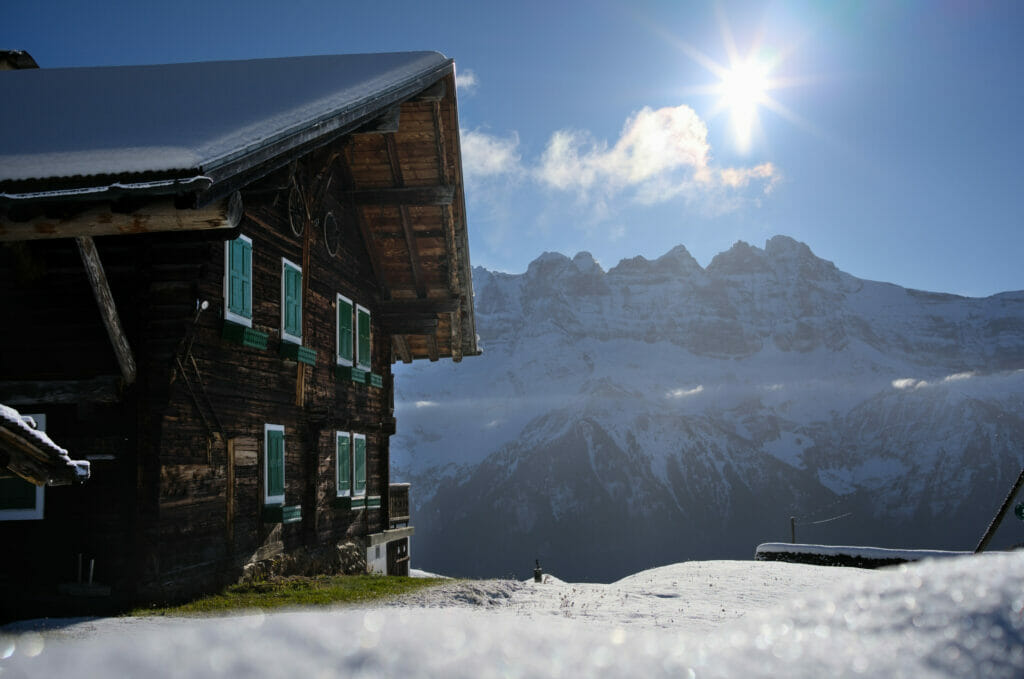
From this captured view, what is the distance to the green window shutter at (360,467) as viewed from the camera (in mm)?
16266

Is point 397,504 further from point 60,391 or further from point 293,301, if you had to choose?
point 60,391

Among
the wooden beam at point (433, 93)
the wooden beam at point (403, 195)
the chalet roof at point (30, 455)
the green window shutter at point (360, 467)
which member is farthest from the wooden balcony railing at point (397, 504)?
the chalet roof at point (30, 455)

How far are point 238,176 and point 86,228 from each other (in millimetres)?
1500

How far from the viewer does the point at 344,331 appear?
1561 centimetres

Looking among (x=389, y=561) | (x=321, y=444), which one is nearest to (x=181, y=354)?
(x=321, y=444)

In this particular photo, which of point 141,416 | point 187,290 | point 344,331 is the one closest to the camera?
point 141,416

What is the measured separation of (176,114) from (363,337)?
327 inches

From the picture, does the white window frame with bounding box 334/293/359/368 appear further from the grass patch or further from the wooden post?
the grass patch

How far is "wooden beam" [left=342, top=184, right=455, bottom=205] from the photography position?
578 inches

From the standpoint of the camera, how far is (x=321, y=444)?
46.3 ft

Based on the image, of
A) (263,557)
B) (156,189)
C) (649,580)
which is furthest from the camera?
(649,580)

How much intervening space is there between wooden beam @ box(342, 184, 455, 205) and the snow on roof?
2.55 meters

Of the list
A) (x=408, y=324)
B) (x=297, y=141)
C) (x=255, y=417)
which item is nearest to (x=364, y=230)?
(x=408, y=324)

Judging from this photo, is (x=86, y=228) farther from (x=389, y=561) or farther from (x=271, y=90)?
(x=389, y=561)
